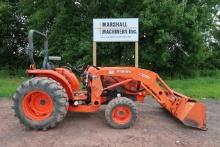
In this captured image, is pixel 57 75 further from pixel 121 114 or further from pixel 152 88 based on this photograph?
pixel 152 88

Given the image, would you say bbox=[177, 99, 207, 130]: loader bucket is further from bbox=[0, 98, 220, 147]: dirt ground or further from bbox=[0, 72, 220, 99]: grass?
bbox=[0, 72, 220, 99]: grass

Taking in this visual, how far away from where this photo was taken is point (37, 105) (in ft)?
28.6

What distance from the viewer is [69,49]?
61.0ft

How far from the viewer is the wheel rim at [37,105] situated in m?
8.52

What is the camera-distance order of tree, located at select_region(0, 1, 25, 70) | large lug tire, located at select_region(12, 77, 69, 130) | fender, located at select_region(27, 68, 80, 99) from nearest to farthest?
large lug tire, located at select_region(12, 77, 69, 130), fender, located at select_region(27, 68, 80, 99), tree, located at select_region(0, 1, 25, 70)

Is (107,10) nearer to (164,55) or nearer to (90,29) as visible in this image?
(90,29)

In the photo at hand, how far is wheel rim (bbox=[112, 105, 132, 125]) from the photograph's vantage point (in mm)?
8484

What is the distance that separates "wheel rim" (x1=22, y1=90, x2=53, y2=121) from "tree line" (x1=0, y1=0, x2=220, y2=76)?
28.5ft

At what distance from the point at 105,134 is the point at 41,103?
154 centimetres

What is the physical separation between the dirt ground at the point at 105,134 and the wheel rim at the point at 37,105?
33 cm

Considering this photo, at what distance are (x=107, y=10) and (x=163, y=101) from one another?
1041 centimetres

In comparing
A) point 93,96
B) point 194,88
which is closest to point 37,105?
point 93,96

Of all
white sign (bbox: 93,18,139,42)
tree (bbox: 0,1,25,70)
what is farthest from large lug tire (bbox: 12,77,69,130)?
tree (bbox: 0,1,25,70)

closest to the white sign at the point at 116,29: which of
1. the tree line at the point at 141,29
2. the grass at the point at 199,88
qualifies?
the grass at the point at 199,88
